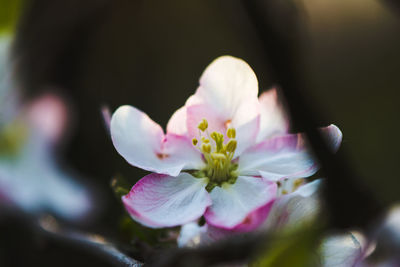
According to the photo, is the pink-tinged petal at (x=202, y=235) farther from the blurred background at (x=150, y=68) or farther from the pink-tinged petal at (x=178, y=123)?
the blurred background at (x=150, y=68)

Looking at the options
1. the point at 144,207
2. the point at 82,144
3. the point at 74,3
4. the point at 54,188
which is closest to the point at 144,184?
the point at 144,207

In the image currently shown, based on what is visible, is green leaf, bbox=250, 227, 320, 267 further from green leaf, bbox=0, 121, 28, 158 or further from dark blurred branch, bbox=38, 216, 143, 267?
green leaf, bbox=0, 121, 28, 158

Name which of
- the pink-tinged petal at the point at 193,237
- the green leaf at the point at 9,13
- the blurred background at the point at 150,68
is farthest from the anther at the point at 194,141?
the green leaf at the point at 9,13

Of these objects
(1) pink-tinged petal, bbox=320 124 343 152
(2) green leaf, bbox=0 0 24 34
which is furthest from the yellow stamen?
(2) green leaf, bbox=0 0 24 34

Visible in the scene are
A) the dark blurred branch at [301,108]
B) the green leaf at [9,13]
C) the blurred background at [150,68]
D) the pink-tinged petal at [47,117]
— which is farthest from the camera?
the pink-tinged petal at [47,117]

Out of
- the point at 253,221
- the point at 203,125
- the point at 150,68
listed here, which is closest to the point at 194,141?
the point at 203,125
